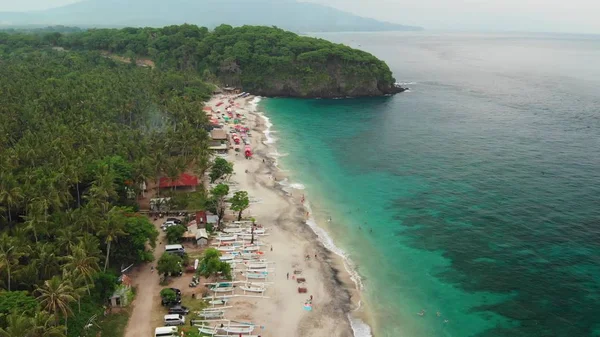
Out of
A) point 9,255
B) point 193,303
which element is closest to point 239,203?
point 193,303

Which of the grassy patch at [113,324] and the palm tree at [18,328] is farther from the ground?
the palm tree at [18,328]

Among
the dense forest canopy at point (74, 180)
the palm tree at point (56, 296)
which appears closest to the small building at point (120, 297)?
the dense forest canopy at point (74, 180)

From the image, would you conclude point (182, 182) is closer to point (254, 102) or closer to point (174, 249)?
point (174, 249)

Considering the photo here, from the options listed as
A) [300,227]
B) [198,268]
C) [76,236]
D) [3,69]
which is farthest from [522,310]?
[3,69]

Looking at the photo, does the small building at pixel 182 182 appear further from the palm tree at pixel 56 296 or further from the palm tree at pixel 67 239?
the palm tree at pixel 56 296

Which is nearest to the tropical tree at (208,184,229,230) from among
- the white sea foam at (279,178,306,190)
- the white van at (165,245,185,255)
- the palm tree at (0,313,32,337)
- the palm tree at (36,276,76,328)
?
the white van at (165,245,185,255)

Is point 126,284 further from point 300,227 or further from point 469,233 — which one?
point 469,233

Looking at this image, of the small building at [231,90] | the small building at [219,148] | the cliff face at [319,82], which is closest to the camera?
the small building at [219,148]
